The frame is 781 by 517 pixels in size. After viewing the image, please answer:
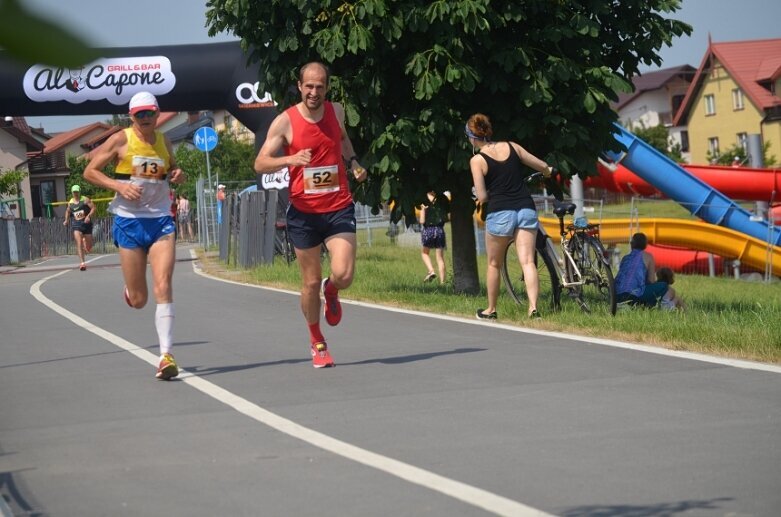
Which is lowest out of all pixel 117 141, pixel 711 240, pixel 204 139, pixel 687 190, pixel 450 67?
pixel 711 240

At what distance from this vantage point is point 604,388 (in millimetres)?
7090

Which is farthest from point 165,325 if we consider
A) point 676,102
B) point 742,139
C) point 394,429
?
point 676,102

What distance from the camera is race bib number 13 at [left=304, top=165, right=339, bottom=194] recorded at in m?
8.52

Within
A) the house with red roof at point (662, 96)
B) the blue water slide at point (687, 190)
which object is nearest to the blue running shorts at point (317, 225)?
the blue water slide at point (687, 190)

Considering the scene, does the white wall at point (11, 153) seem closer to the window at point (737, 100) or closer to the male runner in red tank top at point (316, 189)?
the male runner in red tank top at point (316, 189)

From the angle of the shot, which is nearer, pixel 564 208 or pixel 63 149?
pixel 63 149

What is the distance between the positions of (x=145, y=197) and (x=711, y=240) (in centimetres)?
2056

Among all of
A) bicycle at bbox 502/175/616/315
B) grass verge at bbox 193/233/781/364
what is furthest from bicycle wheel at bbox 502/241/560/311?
grass verge at bbox 193/233/781/364

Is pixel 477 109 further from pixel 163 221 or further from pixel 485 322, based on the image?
pixel 163 221

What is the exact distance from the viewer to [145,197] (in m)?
8.51

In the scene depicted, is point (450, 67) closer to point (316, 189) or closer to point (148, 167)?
point (316, 189)

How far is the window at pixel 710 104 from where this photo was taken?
8625 cm

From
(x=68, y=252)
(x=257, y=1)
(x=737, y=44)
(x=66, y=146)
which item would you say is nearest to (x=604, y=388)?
(x=66, y=146)

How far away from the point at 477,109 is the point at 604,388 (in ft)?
23.6
